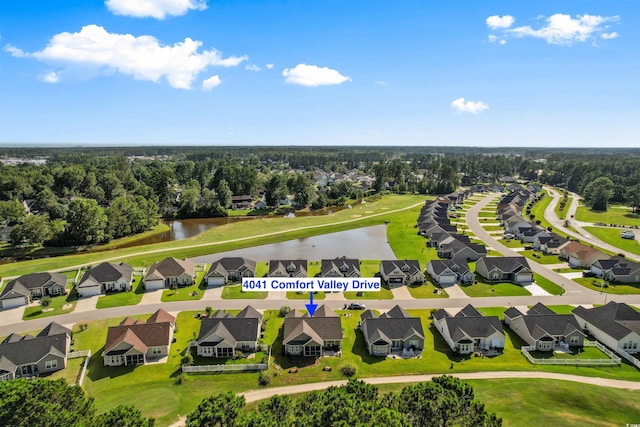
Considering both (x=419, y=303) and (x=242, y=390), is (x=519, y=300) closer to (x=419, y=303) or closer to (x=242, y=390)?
(x=419, y=303)

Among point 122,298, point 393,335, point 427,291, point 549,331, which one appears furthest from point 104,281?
point 549,331

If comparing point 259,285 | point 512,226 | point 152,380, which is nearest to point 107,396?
point 152,380

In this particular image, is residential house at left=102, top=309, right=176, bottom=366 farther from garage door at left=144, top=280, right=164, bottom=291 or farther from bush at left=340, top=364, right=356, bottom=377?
bush at left=340, top=364, right=356, bottom=377

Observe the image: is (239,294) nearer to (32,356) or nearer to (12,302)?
(32,356)

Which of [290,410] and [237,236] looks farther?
[237,236]

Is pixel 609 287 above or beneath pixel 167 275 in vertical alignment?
beneath

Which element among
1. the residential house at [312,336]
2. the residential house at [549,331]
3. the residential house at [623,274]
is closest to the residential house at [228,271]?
the residential house at [312,336]
